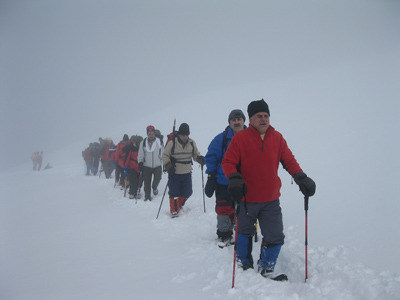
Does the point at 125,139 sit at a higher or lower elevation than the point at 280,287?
higher

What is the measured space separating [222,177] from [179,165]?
7.24ft

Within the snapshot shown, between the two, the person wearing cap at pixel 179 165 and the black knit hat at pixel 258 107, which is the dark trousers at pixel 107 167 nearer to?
the person wearing cap at pixel 179 165

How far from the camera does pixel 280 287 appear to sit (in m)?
2.48

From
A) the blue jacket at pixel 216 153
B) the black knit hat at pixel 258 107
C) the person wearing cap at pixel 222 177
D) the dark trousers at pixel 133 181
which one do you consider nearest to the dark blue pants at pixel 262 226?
the person wearing cap at pixel 222 177

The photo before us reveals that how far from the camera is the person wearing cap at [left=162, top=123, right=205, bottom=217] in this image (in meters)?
5.86

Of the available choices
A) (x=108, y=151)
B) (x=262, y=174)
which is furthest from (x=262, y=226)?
(x=108, y=151)

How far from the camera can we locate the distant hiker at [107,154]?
14328mm

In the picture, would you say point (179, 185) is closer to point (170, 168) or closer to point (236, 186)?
point (170, 168)

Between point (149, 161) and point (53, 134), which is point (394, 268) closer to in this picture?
point (149, 161)

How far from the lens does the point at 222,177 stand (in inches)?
155

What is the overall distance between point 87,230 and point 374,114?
1299cm

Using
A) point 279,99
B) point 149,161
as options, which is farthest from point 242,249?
point 279,99

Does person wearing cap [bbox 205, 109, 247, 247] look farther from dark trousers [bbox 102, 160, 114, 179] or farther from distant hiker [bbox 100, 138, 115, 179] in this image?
dark trousers [bbox 102, 160, 114, 179]

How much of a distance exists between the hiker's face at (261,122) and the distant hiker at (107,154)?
1290 centimetres
